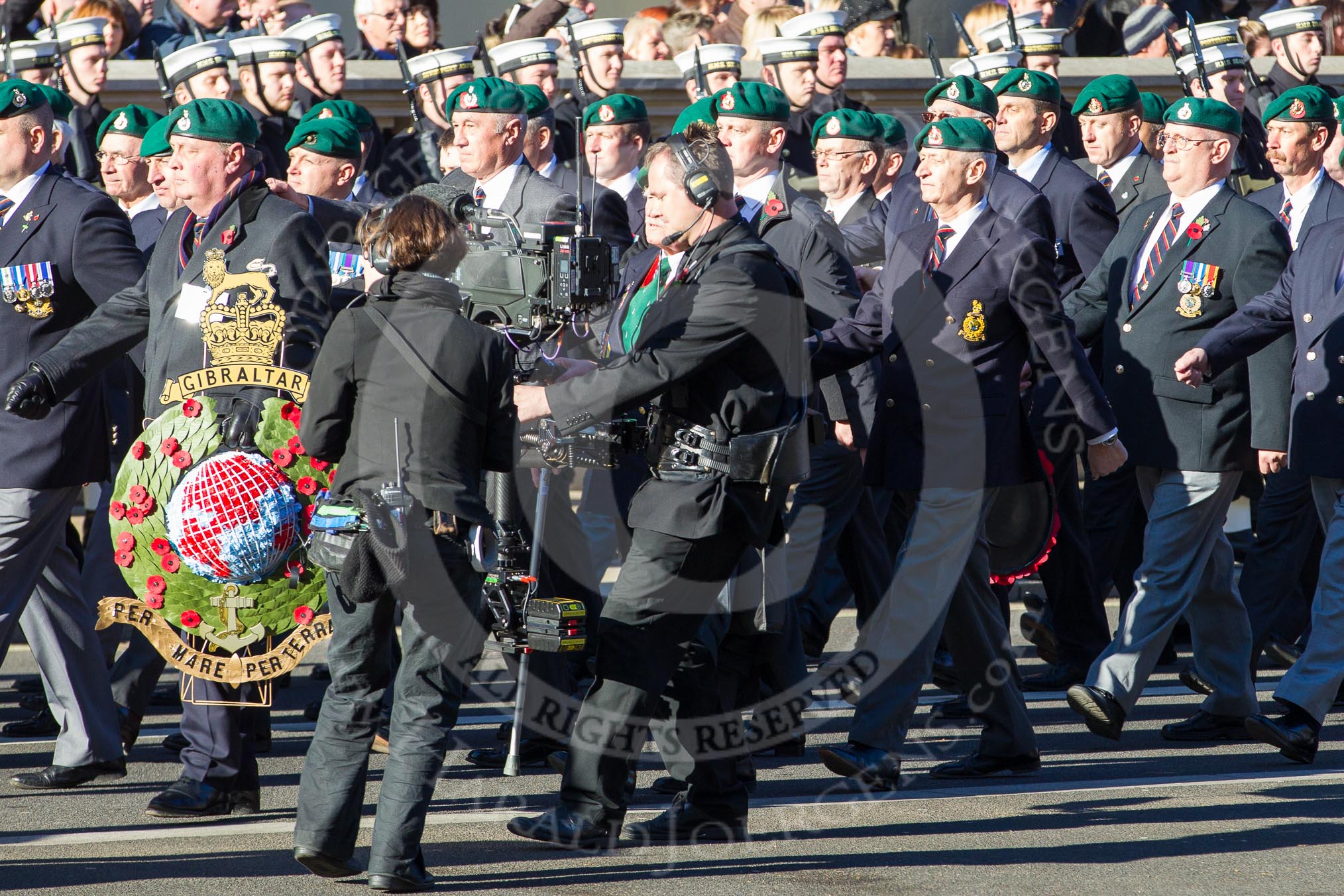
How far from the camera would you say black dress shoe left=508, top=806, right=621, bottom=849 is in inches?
217

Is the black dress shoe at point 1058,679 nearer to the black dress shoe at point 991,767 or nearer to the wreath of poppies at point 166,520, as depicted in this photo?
the black dress shoe at point 991,767

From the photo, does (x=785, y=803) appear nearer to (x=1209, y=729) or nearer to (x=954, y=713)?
(x=954, y=713)

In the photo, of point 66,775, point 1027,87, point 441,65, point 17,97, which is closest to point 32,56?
point 441,65

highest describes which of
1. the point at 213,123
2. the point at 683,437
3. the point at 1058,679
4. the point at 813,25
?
the point at 813,25

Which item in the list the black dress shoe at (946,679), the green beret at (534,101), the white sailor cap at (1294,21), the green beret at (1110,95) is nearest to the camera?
the black dress shoe at (946,679)

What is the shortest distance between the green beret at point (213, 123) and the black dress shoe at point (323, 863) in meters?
2.31

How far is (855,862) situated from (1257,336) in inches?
105

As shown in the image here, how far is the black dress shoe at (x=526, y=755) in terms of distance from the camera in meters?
6.80

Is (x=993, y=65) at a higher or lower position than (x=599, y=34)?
lower

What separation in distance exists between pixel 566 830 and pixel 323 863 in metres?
0.73

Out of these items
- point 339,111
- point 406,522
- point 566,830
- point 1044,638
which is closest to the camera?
point 406,522

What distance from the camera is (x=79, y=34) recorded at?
10.1 meters

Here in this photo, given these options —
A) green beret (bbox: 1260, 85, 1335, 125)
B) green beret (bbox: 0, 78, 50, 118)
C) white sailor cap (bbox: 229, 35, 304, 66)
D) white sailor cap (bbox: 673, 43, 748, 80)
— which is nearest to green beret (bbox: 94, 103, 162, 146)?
green beret (bbox: 0, 78, 50, 118)

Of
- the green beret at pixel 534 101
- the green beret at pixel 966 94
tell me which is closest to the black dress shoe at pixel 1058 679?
the green beret at pixel 966 94
